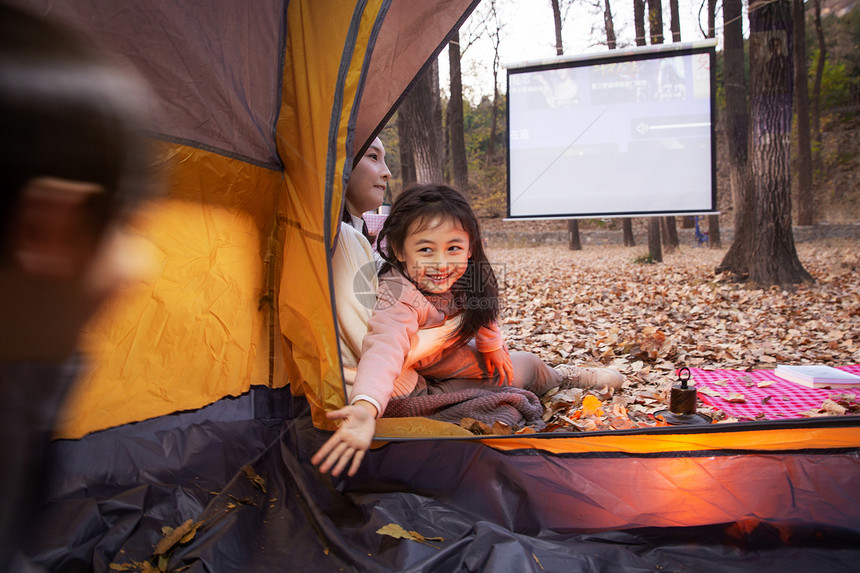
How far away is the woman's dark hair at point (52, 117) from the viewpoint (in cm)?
72

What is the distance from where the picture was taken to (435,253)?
1.95m

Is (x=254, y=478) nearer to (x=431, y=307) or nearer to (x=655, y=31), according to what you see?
(x=431, y=307)

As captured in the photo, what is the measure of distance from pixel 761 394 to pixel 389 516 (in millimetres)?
1904

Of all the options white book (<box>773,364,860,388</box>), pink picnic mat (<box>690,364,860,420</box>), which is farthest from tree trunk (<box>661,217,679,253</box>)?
white book (<box>773,364,860,388</box>)

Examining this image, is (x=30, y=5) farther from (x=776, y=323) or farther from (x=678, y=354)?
(x=776, y=323)

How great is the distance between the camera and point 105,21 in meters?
1.46

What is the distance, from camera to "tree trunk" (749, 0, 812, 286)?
19.3 ft

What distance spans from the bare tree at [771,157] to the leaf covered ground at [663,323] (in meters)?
0.32

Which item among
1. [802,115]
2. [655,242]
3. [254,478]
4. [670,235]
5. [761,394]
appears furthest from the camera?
[670,235]

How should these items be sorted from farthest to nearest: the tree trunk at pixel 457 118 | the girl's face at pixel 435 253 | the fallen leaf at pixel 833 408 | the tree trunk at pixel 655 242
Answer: the tree trunk at pixel 655 242, the tree trunk at pixel 457 118, the fallen leaf at pixel 833 408, the girl's face at pixel 435 253

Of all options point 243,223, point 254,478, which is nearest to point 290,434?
point 254,478

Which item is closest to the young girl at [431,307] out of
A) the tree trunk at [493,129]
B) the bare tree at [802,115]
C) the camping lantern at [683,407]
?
the camping lantern at [683,407]

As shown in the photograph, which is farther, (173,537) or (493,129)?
(493,129)

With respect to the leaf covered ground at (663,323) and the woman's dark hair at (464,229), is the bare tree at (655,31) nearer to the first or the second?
the leaf covered ground at (663,323)
